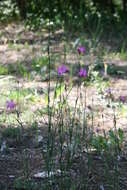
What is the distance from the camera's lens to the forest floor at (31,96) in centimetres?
319

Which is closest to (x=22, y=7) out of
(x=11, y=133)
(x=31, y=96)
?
(x=31, y=96)

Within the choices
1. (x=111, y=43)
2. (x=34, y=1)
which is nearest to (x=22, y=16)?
(x=34, y=1)

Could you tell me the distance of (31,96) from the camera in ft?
15.1

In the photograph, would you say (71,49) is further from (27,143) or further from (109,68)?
(27,143)

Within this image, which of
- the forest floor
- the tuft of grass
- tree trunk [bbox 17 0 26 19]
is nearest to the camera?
the forest floor

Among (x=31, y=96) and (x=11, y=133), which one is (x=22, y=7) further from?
(x=11, y=133)

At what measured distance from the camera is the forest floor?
3.19m

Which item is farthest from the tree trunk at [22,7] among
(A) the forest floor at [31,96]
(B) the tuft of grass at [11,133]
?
(B) the tuft of grass at [11,133]

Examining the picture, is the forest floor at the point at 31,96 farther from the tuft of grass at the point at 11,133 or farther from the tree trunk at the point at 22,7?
the tree trunk at the point at 22,7

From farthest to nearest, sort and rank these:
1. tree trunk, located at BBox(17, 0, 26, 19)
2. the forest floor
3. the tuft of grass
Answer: tree trunk, located at BBox(17, 0, 26, 19) → the tuft of grass → the forest floor

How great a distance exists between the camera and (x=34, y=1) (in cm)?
859

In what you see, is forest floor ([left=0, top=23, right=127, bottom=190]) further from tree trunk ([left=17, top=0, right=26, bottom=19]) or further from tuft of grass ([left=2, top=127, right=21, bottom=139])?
tree trunk ([left=17, top=0, right=26, bottom=19])

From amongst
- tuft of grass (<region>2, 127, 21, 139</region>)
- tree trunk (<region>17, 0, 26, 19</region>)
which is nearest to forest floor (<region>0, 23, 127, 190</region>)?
tuft of grass (<region>2, 127, 21, 139</region>)

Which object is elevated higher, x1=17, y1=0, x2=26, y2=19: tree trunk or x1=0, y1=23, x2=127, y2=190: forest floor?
x1=17, y1=0, x2=26, y2=19: tree trunk
